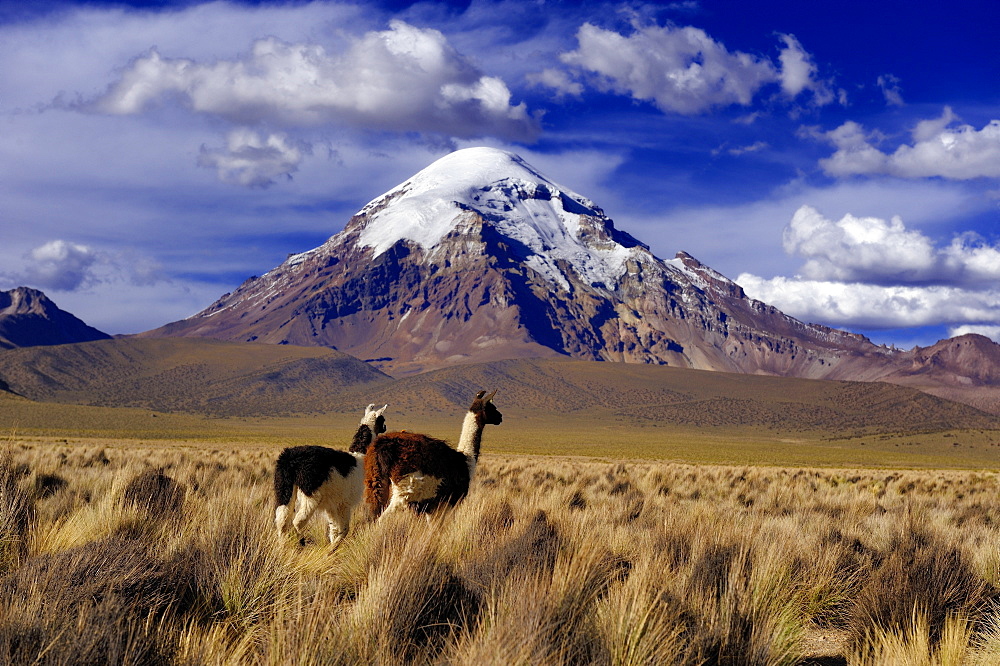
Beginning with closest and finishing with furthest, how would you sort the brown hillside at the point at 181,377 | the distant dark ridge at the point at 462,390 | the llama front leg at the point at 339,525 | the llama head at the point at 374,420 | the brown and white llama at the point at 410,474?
the llama front leg at the point at 339,525 → the brown and white llama at the point at 410,474 → the llama head at the point at 374,420 → the distant dark ridge at the point at 462,390 → the brown hillside at the point at 181,377

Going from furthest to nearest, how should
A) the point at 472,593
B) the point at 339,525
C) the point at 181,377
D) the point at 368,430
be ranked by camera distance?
1. the point at 181,377
2. the point at 368,430
3. the point at 339,525
4. the point at 472,593

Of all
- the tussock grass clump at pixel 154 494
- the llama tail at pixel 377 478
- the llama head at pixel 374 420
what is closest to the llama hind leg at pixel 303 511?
the llama tail at pixel 377 478

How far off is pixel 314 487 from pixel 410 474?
1323 millimetres

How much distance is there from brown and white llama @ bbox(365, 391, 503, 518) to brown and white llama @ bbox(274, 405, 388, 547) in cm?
61

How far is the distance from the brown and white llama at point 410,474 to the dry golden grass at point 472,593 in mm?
658

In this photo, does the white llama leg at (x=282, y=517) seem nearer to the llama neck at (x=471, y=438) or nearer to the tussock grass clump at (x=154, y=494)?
the tussock grass clump at (x=154, y=494)

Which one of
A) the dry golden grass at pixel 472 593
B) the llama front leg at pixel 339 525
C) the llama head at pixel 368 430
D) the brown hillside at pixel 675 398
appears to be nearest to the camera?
the dry golden grass at pixel 472 593

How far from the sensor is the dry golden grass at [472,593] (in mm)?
3641

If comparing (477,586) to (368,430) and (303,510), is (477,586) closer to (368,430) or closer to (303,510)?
(303,510)

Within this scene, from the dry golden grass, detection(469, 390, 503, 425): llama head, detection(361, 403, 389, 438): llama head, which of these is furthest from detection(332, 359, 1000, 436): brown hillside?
the dry golden grass

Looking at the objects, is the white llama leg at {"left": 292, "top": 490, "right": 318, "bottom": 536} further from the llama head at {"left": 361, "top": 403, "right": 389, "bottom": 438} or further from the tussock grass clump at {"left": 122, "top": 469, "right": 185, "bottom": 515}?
the llama head at {"left": 361, "top": 403, "right": 389, "bottom": 438}

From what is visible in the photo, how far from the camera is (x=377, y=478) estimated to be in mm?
8375

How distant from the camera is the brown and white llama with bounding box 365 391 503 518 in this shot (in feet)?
26.9

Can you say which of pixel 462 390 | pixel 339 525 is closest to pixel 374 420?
pixel 339 525
